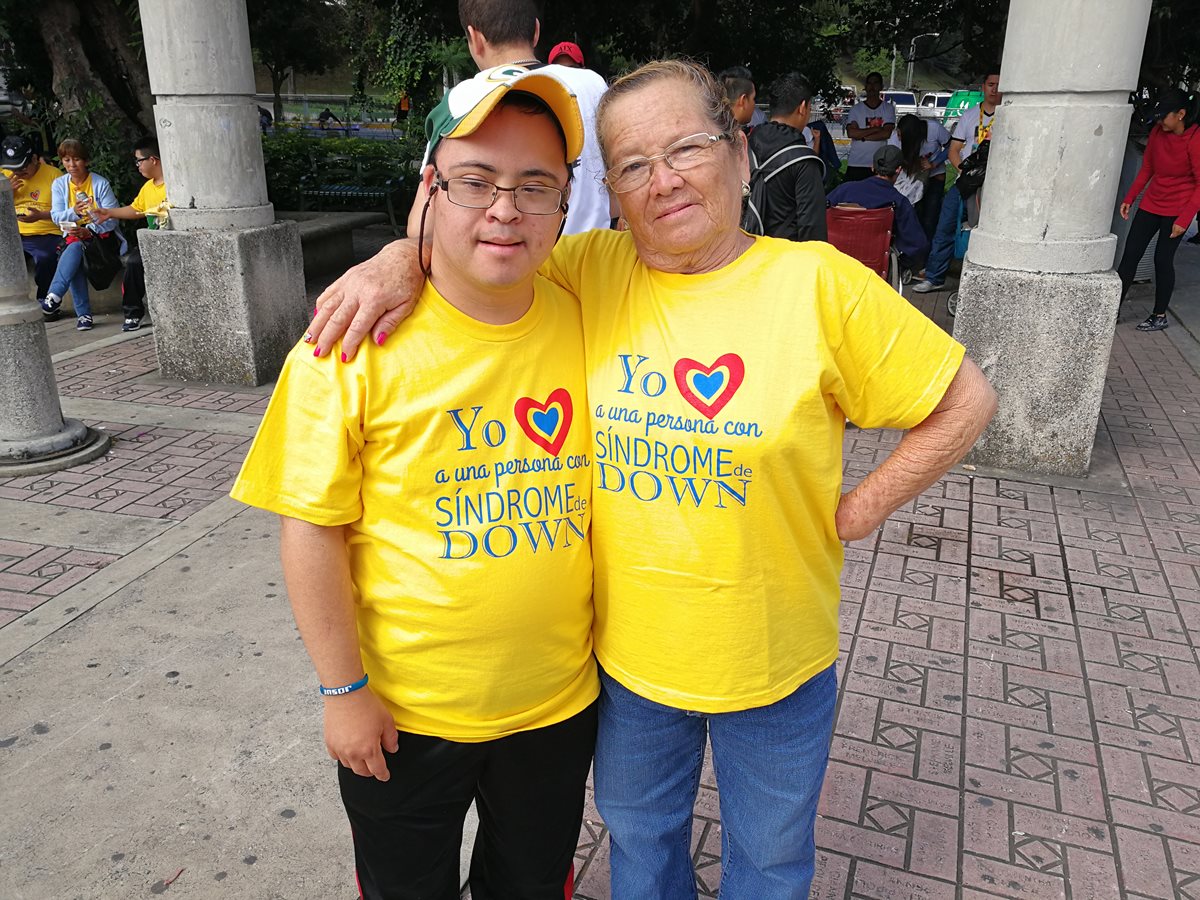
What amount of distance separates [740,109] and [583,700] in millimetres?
4515

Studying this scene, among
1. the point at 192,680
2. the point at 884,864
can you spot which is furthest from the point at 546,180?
the point at 192,680

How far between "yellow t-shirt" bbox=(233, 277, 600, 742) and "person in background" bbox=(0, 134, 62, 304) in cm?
847

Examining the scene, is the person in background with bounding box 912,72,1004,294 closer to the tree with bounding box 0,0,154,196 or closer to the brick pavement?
the brick pavement

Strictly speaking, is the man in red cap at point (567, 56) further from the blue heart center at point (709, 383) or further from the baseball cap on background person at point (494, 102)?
the blue heart center at point (709, 383)

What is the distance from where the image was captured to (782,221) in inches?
205

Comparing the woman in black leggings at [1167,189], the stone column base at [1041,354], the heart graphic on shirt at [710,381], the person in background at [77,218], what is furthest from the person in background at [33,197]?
the woman in black leggings at [1167,189]

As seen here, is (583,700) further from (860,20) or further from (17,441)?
(860,20)

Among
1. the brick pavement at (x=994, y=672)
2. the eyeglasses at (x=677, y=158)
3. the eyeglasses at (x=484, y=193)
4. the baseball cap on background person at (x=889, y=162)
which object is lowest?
the brick pavement at (x=994, y=672)

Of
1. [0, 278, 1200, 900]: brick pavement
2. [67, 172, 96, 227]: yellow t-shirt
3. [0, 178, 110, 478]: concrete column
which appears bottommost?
[0, 278, 1200, 900]: brick pavement

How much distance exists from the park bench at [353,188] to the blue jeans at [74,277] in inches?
205

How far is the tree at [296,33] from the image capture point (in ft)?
42.2

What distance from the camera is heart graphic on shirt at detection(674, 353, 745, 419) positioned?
156 centimetres

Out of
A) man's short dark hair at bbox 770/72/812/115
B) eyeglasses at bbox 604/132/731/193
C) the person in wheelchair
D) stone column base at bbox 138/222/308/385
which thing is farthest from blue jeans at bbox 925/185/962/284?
eyeglasses at bbox 604/132/731/193

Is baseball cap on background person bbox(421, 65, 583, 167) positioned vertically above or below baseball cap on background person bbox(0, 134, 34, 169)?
above
